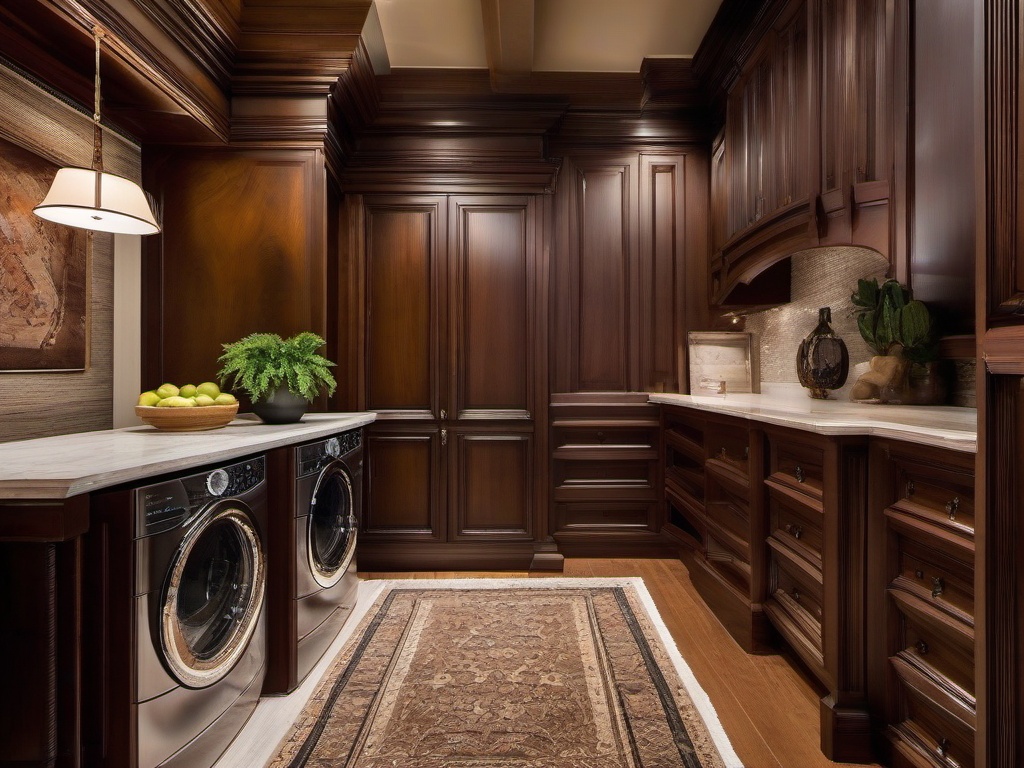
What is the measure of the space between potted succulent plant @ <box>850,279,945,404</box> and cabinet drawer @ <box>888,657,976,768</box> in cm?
96

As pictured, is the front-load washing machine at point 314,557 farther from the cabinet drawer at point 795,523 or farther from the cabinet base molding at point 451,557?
the cabinet drawer at point 795,523

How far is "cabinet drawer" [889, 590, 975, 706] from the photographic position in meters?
1.17

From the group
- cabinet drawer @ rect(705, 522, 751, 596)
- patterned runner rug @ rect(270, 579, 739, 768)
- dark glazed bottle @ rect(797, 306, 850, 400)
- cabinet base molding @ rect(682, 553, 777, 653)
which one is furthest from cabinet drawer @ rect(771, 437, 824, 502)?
patterned runner rug @ rect(270, 579, 739, 768)

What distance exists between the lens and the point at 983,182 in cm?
93

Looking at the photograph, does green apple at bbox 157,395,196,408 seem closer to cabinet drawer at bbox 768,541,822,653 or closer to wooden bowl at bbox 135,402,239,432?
wooden bowl at bbox 135,402,239,432

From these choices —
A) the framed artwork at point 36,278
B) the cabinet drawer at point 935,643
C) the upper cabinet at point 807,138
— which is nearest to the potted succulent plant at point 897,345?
the upper cabinet at point 807,138

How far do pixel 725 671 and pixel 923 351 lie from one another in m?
1.33

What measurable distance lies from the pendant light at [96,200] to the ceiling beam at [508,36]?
158 cm

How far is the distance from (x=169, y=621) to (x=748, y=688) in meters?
1.83

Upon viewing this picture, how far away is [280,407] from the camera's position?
7.39 ft

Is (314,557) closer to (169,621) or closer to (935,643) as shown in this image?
(169,621)

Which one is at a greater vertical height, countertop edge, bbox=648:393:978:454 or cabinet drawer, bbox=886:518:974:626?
countertop edge, bbox=648:393:978:454

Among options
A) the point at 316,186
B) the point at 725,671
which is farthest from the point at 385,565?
the point at 316,186

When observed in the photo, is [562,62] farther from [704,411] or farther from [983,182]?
[983,182]
